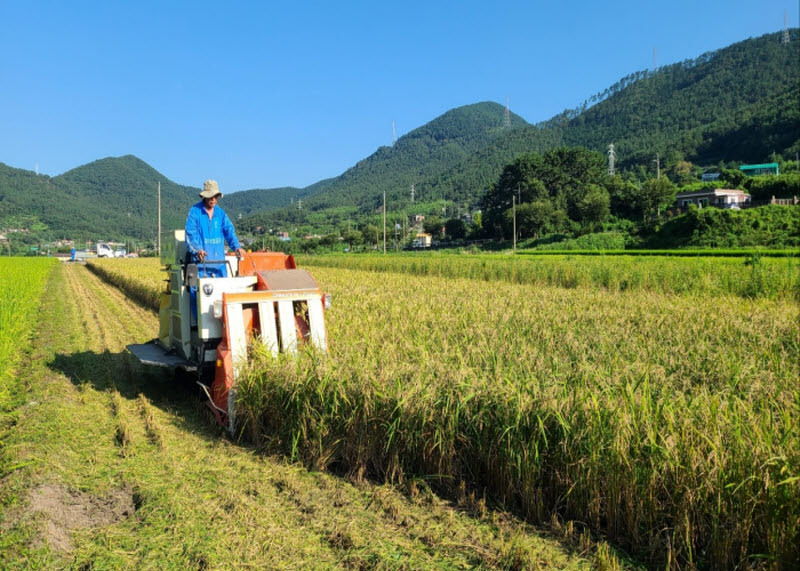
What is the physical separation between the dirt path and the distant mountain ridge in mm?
91924

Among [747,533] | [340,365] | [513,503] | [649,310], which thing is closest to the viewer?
[747,533]

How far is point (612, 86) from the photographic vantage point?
192125 mm

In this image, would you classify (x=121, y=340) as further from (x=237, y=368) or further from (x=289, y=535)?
(x=289, y=535)

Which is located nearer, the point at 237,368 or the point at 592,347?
the point at 237,368

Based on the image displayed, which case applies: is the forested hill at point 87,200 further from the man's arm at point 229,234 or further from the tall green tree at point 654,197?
the man's arm at point 229,234

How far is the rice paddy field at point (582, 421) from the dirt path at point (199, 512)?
320 mm

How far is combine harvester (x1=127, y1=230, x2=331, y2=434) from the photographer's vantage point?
5.32m

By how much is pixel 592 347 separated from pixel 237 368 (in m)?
3.71

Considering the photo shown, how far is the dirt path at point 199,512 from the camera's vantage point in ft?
10.5

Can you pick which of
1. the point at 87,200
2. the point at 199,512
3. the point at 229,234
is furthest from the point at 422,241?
the point at 87,200

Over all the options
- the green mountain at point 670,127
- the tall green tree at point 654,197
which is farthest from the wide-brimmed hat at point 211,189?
the green mountain at point 670,127

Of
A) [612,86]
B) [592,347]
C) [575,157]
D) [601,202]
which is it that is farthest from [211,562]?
[612,86]

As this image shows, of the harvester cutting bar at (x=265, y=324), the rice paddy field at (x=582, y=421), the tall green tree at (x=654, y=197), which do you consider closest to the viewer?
the rice paddy field at (x=582, y=421)

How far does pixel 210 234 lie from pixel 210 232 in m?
0.03
